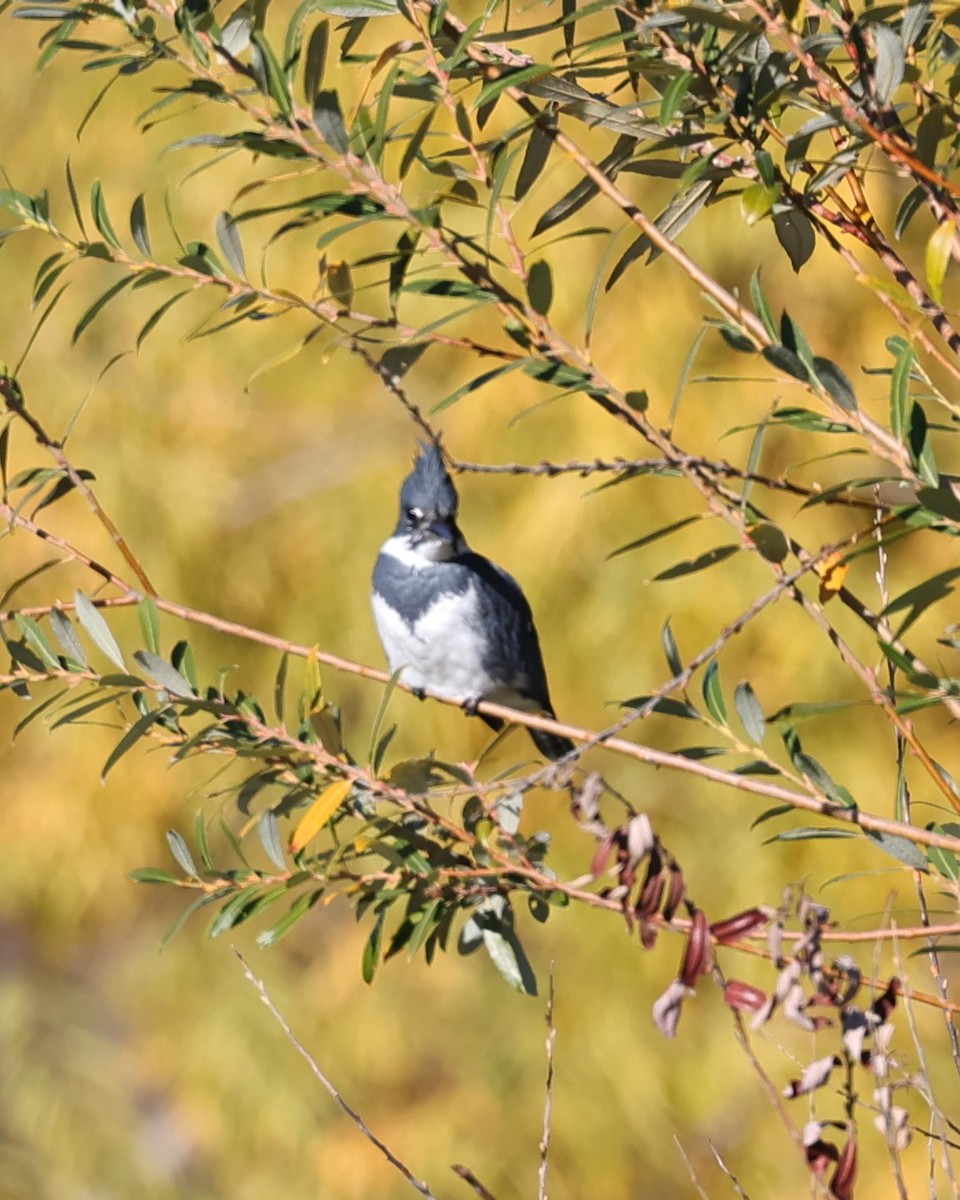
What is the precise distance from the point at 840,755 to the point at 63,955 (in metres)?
2.41

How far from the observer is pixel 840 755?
3.52 metres

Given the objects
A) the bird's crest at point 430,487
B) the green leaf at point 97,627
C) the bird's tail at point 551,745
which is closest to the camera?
the green leaf at point 97,627

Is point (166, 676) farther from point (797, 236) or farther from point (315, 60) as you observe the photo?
point (797, 236)

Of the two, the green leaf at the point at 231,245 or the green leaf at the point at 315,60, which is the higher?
the green leaf at the point at 315,60

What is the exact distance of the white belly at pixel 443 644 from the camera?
8.93ft

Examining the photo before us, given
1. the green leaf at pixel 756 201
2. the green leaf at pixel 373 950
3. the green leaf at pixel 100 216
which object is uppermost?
the green leaf at pixel 756 201

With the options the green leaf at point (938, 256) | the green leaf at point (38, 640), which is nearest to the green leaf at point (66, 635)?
the green leaf at point (38, 640)

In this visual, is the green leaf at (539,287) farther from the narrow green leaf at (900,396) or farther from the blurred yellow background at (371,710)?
the blurred yellow background at (371,710)

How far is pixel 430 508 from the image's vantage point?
268 centimetres

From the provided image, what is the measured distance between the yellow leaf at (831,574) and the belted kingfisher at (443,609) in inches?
60.0

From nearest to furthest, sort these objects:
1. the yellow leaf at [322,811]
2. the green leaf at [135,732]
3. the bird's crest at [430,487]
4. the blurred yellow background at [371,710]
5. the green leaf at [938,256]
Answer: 1. the green leaf at [938,256]
2. the yellow leaf at [322,811]
3. the green leaf at [135,732]
4. the bird's crest at [430,487]
5. the blurred yellow background at [371,710]

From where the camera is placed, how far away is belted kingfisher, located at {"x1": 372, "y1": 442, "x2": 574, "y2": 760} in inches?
106

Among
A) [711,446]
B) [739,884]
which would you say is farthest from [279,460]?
[739,884]

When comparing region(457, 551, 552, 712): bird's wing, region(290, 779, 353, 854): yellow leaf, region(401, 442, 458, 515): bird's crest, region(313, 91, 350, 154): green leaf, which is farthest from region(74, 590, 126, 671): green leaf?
region(457, 551, 552, 712): bird's wing
